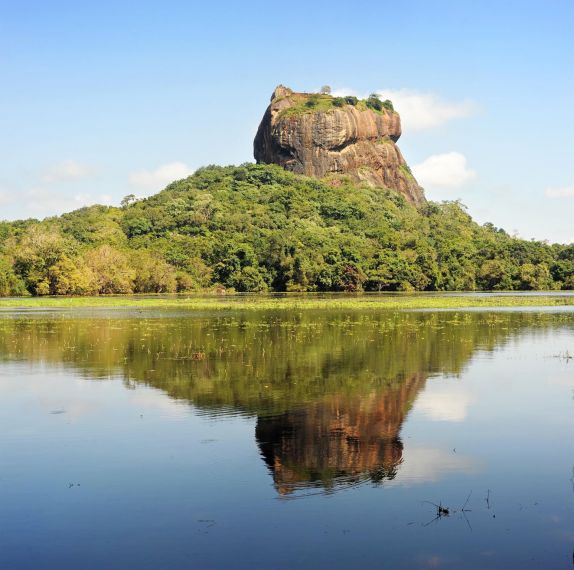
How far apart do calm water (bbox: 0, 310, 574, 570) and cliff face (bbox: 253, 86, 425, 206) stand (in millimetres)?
145214

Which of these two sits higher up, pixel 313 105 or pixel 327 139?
pixel 313 105

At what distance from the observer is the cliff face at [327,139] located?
166m

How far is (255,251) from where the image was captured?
10506cm

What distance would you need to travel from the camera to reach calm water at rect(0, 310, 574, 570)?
8.12 meters

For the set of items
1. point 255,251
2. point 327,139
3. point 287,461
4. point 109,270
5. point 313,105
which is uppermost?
point 313,105

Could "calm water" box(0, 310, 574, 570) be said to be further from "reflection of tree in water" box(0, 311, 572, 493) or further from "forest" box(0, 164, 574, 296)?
"forest" box(0, 164, 574, 296)

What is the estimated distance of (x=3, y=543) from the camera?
26.9 ft

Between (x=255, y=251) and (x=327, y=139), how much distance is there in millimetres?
69143

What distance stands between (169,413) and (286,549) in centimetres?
758

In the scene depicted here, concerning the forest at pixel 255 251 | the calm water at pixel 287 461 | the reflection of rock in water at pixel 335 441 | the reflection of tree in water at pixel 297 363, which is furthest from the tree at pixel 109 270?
the reflection of rock in water at pixel 335 441

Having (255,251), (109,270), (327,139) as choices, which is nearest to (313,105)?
(327,139)

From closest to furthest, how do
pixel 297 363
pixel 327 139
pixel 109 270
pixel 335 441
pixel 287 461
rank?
pixel 287 461 < pixel 335 441 < pixel 297 363 < pixel 109 270 < pixel 327 139

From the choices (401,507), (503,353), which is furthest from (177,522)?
(503,353)

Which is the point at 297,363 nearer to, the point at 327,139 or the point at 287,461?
the point at 287,461
